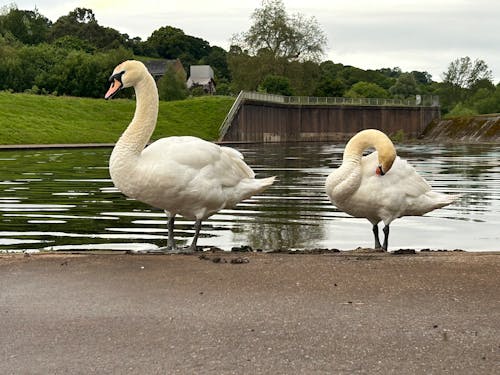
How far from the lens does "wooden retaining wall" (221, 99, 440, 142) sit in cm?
9481

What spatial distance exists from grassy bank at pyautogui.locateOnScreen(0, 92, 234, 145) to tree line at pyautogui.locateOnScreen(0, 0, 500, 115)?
7.79 metres

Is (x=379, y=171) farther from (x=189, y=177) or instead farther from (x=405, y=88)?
(x=405, y=88)

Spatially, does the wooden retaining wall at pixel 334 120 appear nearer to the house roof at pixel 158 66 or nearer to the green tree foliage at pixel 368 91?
the green tree foliage at pixel 368 91

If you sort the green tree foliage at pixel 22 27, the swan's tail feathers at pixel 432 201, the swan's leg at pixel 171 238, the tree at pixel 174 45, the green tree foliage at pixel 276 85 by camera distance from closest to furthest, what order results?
the swan's leg at pixel 171 238, the swan's tail feathers at pixel 432 201, the green tree foliage at pixel 276 85, the green tree foliage at pixel 22 27, the tree at pixel 174 45

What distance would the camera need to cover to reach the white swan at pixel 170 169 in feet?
25.7

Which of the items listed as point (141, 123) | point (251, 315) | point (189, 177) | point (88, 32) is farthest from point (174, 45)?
point (251, 315)

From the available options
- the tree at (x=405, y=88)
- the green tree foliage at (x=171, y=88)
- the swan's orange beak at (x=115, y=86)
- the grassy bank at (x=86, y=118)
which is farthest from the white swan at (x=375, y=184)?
the tree at (x=405, y=88)

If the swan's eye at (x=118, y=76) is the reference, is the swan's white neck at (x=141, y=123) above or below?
below

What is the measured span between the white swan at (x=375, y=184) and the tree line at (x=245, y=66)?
75.3 meters

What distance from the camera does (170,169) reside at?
780cm

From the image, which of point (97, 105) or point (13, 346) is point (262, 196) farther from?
point (97, 105)

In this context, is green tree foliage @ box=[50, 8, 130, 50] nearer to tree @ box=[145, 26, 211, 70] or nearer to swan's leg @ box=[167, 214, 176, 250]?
tree @ box=[145, 26, 211, 70]

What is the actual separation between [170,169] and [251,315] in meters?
3.04

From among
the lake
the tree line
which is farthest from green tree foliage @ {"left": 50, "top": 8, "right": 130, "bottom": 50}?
the lake
